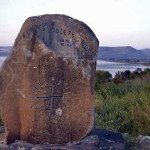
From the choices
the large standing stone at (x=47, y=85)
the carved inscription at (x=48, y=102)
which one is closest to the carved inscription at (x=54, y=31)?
the large standing stone at (x=47, y=85)

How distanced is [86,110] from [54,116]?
498 mm

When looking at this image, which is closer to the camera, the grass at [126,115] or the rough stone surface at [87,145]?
the rough stone surface at [87,145]

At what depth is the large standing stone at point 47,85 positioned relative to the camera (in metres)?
6.16

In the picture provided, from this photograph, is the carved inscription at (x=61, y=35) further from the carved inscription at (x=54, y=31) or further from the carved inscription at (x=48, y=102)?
the carved inscription at (x=48, y=102)

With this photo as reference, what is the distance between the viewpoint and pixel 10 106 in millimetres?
6223

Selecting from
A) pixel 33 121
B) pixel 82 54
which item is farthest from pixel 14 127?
pixel 82 54

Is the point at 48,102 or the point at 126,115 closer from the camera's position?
the point at 48,102

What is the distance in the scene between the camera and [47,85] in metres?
6.18

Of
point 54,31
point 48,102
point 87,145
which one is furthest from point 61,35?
point 87,145

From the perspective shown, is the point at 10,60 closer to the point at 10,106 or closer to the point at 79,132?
the point at 10,106

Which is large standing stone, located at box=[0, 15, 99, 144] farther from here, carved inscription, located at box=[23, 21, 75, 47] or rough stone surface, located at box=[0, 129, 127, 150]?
rough stone surface, located at box=[0, 129, 127, 150]

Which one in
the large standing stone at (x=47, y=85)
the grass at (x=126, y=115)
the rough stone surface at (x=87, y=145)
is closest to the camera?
the rough stone surface at (x=87, y=145)

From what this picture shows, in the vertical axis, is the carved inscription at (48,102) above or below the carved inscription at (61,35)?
below

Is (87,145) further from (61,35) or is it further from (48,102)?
(61,35)
